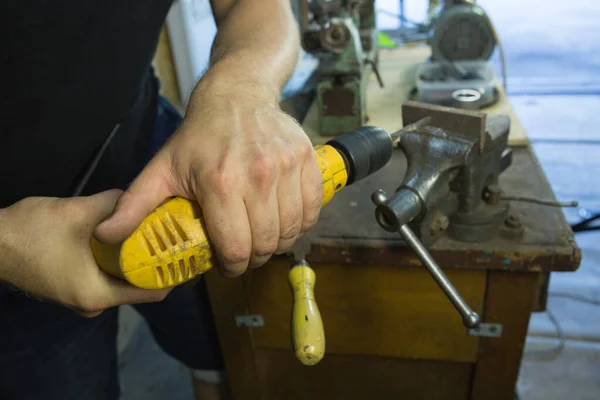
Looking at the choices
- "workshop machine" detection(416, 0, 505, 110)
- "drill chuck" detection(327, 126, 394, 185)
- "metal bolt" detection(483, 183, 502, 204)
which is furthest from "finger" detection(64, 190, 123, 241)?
"workshop machine" detection(416, 0, 505, 110)

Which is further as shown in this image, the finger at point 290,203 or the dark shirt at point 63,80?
the dark shirt at point 63,80

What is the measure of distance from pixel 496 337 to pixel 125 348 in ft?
3.63

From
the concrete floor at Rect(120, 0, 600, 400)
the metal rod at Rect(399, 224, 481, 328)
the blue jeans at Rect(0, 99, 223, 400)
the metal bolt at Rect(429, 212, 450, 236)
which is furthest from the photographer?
the concrete floor at Rect(120, 0, 600, 400)

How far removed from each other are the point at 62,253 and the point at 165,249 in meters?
0.14

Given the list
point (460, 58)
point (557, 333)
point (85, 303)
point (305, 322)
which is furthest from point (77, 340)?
point (557, 333)

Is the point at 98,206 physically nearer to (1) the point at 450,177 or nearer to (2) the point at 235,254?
(2) the point at 235,254

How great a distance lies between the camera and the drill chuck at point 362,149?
19.3 inches

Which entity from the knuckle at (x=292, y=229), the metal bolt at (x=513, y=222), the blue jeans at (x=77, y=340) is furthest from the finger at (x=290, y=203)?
the blue jeans at (x=77, y=340)

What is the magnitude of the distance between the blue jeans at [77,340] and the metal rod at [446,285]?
48cm

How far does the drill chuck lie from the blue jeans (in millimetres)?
493

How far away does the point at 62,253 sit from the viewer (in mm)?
464

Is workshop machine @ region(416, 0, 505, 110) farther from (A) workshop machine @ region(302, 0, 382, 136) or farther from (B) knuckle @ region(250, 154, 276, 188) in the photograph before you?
(B) knuckle @ region(250, 154, 276, 188)

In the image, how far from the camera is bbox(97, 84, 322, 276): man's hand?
0.40 m

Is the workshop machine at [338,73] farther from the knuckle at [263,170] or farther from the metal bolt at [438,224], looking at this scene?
the knuckle at [263,170]
